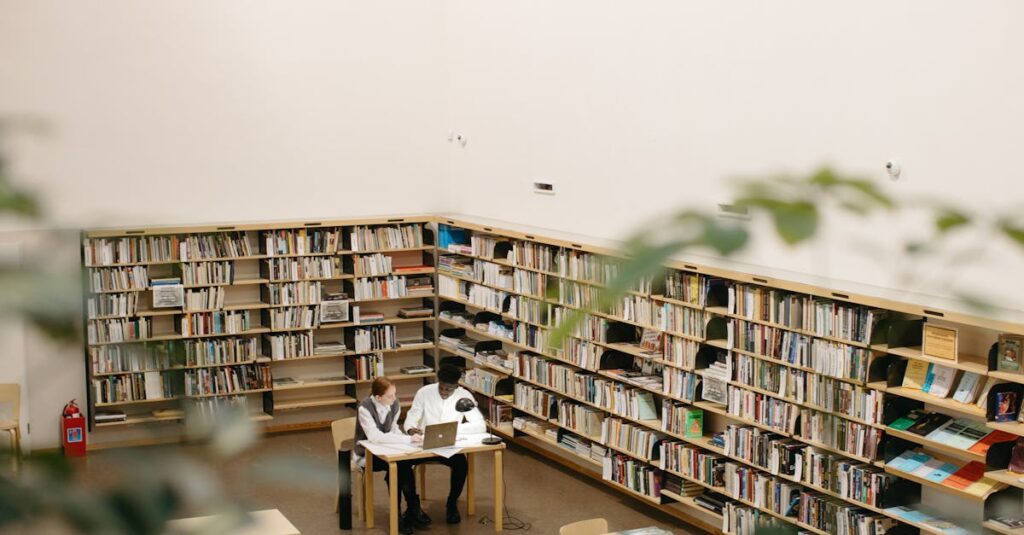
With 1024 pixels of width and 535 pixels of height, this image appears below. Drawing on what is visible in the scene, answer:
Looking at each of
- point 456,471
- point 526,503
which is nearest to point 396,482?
point 456,471

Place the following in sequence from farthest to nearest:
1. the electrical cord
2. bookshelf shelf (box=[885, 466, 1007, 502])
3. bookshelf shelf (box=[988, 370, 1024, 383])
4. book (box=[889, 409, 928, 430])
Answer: the electrical cord < book (box=[889, 409, 928, 430]) < bookshelf shelf (box=[885, 466, 1007, 502]) < bookshelf shelf (box=[988, 370, 1024, 383])

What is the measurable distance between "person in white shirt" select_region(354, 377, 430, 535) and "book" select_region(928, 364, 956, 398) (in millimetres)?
3832

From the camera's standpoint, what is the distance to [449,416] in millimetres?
8836

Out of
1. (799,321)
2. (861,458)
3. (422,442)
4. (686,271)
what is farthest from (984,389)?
(422,442)

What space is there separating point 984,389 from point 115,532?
6413 millimetres

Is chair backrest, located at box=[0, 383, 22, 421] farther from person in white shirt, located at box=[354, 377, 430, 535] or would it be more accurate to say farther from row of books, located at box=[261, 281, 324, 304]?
person in white shirt, located at box=[354, 377, 430, 535]

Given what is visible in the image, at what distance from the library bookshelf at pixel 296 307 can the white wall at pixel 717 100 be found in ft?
3.50

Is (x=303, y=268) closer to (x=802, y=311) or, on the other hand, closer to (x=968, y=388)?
(x=802, y=311)

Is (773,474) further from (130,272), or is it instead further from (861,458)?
(130,272)

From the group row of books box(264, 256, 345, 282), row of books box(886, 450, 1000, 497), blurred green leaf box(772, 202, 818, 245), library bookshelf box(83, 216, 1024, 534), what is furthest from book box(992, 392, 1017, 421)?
row of books box(264, 256, 345, 282)

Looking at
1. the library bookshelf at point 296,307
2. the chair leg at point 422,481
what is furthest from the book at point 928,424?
the library bookshelf at point 296,307

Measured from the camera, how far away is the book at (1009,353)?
588 cm

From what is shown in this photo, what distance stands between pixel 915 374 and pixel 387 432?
153 inches

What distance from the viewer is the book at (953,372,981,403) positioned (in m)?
6.27
